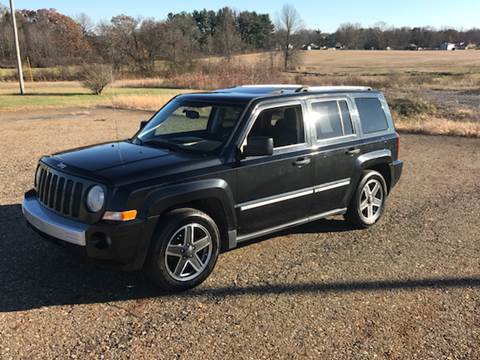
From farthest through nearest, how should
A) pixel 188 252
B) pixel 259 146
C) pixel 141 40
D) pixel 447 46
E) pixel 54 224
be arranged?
pixel 447 46, pixel 141 40, pixel 259 146, pixel 188 252, pixel 54 224

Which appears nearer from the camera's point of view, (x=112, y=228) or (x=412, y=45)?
(x=112, y=228)

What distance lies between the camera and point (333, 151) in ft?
18.6

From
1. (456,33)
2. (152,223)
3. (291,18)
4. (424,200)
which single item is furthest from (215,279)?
(456,33)

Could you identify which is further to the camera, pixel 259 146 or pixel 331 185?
pixel 331 185

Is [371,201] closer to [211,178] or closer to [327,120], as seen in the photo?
[327,120]

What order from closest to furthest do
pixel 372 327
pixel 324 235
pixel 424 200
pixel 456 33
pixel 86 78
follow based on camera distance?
1. pixel 372 327
2. pixel 324 235
3. pixel 424 200
4. pixel 86 78
5. pixel 456 33

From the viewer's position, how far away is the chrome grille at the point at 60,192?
4.25 m

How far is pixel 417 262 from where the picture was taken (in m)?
5.33

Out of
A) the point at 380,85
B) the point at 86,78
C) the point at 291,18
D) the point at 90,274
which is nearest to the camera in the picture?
the point at 90,274

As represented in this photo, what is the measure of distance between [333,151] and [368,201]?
1130mm

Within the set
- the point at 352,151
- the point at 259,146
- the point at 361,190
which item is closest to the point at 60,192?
the point at 259,146

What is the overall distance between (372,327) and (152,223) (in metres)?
2.02

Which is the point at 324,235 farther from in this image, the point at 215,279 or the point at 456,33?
the point at 456,33

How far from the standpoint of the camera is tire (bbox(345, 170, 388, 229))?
619cm
